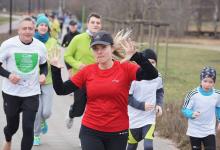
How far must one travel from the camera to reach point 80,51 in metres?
8.09

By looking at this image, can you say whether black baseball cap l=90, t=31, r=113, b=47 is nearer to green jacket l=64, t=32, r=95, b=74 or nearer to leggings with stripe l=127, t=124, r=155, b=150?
leggings with stripe l=127, t=124, r=155, b=150

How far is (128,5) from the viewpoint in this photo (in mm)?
37062

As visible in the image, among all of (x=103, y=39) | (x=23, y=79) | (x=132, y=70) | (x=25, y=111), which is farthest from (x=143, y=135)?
(x=103, y=39)

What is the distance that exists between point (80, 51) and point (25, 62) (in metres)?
1.32

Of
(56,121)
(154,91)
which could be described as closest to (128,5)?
(56,121)

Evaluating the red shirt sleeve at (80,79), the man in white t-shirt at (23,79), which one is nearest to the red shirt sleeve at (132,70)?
the red shirt sleeve at (80,79)

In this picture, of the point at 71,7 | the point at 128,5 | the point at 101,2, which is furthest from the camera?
the point at 71,7

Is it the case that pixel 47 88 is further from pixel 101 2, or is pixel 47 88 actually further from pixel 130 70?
pixel 101 2

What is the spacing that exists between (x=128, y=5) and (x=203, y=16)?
31.2 metres

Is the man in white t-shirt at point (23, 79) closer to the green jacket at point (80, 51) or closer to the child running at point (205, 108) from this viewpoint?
the green jacket at point (80, 51)

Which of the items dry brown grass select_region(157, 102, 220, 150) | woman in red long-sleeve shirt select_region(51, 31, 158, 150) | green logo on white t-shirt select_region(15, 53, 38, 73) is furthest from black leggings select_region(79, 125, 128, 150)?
dry brown grass select_region(157, 102, 220, 150)

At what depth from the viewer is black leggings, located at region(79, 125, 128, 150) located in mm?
5078

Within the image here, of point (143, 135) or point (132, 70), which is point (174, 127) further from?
point (132, 70)

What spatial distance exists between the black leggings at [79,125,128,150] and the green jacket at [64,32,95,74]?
2.98m
